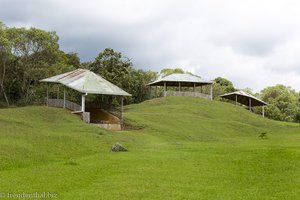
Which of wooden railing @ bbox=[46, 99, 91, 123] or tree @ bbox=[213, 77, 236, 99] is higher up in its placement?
tree @ bbox=[213, 77, 236, 99]

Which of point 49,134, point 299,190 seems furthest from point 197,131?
point 299,190

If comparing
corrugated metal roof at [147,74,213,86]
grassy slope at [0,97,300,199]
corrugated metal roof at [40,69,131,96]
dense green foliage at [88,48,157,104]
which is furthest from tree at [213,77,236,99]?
grassy slope at [0,97,300,199]

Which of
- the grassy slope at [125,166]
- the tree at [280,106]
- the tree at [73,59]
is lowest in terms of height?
the grassy slope at [125,166]

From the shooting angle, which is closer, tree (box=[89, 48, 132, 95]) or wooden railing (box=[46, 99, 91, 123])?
wooden railing (box=[46, 99, 91, 123])

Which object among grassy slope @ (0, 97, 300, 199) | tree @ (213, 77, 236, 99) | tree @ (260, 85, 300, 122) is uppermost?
tree @ (213, 77, 236, 99)

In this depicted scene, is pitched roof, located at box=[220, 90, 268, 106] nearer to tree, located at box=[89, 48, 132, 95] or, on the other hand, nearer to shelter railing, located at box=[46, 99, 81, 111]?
tree, located at box=[89, 48, 132, 95]

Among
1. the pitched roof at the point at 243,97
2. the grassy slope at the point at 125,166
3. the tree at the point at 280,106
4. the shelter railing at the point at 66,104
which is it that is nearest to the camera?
the grassy slope at the point at 125,166

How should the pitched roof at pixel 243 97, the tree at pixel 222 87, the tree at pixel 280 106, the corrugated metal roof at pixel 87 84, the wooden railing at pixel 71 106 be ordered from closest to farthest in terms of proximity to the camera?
the wooden railing at pixel 71 106, the corrugated metal roof at pixel 87 84, the pitched roof at pixel 243 97, the tree at pixel 280 106, the tree at pixel 222 87

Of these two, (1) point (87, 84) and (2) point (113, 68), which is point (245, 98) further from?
(1) point (87, 84)

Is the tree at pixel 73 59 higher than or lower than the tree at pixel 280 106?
higher

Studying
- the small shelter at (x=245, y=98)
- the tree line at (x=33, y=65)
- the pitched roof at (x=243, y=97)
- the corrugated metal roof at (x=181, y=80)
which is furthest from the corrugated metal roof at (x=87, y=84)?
the small shelter at (x=245, y=98)

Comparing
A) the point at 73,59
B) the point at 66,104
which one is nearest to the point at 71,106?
the point at 66,104

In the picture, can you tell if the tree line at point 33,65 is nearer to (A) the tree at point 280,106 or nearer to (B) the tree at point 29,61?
(B) the tree at point 29,61

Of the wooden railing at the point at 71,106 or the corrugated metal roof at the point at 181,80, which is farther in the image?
the corrugated metal roof at the point at 181,80
